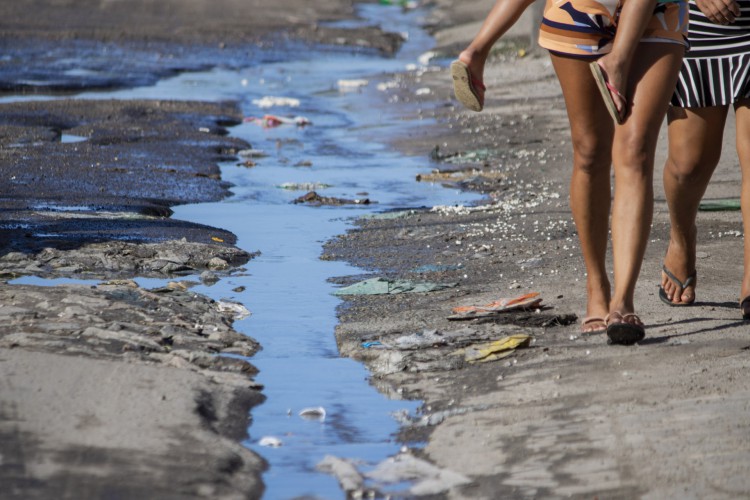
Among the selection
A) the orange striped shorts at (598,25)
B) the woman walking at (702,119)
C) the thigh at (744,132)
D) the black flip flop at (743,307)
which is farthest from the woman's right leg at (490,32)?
the black flip flop at (743,307)

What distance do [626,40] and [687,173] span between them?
1079mm

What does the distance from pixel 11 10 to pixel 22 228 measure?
Answer: 28.9m

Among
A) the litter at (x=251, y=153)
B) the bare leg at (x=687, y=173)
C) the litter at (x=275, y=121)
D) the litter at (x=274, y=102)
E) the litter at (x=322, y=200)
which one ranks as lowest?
the litter at (x=274, y=102)

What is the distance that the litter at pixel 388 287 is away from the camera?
5938mm

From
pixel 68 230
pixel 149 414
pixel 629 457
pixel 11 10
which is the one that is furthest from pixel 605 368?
pixel 11 10

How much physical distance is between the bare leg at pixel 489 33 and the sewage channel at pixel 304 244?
48.8 inches

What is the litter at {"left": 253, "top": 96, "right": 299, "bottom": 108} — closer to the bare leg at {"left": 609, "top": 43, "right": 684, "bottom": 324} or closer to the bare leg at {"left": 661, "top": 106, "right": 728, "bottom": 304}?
the bare leg at {"left": 661, "top": 106, "right": 728, "bottom": 304}

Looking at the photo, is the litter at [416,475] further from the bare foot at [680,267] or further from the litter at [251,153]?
the litter at [251,153]

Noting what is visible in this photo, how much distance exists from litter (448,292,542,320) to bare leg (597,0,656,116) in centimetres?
126

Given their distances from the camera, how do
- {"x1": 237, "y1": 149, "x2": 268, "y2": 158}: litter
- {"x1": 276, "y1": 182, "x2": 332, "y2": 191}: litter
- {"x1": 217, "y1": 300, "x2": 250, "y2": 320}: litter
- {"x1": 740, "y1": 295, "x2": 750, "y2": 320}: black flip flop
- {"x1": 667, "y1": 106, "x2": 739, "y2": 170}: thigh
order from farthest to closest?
1. {"x1": 237, "y1": 149, "x2": 268, "y2": 158}: litter
2. {"x1": 276, "y1": 182, "x2": 332, "y2": 191}: litter
3. {"x1": 217, "y1": 300, "x2": 250, "y2": 320}: litter
4. {"x1": 667, "y1": 106, "x2": 739, "y2": 170}: thigh
5. {"x1": 740, "y1": 295, "x2": 750, "y2": 320}: black flip flop

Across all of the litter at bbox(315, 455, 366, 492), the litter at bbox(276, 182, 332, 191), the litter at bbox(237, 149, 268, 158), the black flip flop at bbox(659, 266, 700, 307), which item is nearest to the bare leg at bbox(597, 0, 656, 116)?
the black flip flop at bbox(659, 266, 700, 307)

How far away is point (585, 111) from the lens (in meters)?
4.43

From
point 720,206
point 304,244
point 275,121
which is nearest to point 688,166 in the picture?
point 720,206

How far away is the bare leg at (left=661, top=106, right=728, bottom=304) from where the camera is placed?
498cm
